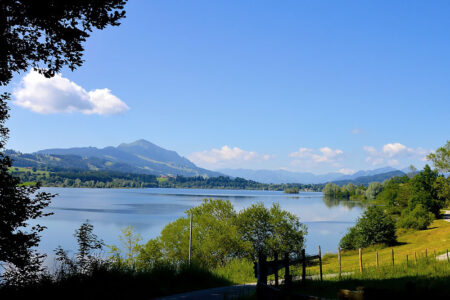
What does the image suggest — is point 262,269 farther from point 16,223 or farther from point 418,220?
point 418,220

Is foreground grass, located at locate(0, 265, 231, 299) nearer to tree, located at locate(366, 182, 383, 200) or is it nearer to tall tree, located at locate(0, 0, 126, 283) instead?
tall tree, located at locate(0, 0, 126, 283)

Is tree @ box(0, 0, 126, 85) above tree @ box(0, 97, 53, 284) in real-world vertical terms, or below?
above

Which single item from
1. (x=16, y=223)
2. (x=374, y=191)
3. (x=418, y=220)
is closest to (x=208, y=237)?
(x=16, y=223)

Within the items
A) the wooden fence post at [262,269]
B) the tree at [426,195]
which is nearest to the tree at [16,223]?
the wooden fence post at [262,269]

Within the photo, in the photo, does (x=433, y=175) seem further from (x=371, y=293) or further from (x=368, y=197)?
(x=368, y=197)

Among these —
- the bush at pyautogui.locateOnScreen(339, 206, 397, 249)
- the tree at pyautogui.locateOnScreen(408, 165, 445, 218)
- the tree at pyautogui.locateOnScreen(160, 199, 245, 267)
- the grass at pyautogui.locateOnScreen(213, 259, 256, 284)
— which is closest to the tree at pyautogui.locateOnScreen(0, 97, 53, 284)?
the grass at pyautogui.locateOnScreen(213, 259, 256, 284)

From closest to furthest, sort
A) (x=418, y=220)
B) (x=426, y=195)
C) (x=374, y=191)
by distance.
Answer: (x=418, y=220), (x=426, y=195), (x=374, y=191)

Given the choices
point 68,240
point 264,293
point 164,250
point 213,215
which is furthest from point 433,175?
point 264,293

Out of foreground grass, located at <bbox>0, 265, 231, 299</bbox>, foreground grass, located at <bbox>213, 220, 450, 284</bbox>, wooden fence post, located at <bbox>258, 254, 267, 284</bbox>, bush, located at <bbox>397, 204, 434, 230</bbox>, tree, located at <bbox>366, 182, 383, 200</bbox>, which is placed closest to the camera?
wooden fence post, located at <bbox>258, 254, 267, 284</bbox>

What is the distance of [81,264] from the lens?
1280 centimetres

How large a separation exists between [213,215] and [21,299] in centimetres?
3909

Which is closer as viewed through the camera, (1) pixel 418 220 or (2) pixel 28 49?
(2) pixel 28 49

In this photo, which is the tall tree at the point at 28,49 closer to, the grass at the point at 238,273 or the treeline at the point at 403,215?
the grass at the point at 238,273

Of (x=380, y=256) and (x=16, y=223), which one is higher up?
(x=16, y=223)
